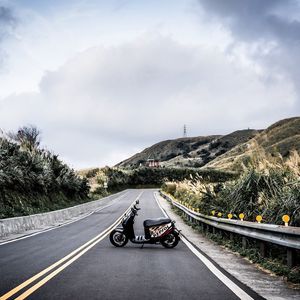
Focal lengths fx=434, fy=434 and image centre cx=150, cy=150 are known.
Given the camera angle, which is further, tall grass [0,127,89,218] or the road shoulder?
tall grass [0,127,89,218]

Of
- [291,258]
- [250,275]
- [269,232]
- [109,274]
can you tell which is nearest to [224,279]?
[250,275]

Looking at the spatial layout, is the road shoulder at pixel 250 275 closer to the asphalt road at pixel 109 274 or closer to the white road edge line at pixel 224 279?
the white road edge line at pixel 224 279

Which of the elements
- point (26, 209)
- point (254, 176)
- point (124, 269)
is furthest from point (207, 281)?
point (26, 209)

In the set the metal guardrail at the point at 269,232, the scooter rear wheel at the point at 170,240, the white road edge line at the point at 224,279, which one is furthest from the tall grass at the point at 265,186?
the scooter rear wheel at the point at 170,240

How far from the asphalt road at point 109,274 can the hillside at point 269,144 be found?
13.3 ft

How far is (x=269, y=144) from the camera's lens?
10238 cm

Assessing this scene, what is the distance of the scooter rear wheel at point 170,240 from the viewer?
13547 mm

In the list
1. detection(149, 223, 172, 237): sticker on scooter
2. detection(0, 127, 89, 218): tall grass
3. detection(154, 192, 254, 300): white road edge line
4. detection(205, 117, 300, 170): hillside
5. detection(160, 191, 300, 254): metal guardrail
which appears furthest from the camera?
detection(0, 127, 89, 218): tall grass

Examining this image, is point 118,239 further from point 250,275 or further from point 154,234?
point 250,275

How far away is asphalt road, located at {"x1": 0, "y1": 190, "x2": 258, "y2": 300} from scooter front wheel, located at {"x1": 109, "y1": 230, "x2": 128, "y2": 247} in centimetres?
28

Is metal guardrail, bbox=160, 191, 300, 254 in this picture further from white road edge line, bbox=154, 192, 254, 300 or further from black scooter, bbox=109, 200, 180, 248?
black scooter, bbox=109, 200, 180, 248

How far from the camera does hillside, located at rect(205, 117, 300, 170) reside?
569 inches

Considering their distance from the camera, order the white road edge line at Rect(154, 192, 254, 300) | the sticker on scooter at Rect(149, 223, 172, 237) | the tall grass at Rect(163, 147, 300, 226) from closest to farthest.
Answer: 1. the white road edge line at Rect(154, 192, 254, 300)
2. the tall grass at Rect(163, 147, 300, 226)
3. the sticker on scooter at Rect(149, 223, 172, 237)

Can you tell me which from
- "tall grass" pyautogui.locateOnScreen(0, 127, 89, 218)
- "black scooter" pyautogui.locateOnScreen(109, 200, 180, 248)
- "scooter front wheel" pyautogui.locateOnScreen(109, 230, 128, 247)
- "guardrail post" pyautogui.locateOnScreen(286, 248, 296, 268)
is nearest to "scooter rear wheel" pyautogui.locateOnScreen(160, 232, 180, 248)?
"black scooter" pyautogui.locateOnScreen(109, 200, 180, 248)
